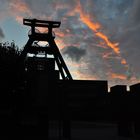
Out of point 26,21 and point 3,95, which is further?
point 26,21

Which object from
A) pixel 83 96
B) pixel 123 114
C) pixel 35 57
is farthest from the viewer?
pixel 35 57

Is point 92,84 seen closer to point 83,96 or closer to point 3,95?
point 83,96

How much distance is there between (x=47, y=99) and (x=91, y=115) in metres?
5.15

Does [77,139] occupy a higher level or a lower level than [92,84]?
lower

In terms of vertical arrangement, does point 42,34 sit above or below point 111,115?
above

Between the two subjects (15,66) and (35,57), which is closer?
(15,66)

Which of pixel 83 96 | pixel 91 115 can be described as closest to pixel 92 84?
pixel 83 96

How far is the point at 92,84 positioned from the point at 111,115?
15.1 ft

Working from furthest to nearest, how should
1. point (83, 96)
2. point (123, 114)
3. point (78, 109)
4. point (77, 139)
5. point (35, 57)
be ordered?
1. point (35, 57)
2. point (77, 139)
3. point (123, 114)
4. point (78, 109)
5. point (83, 96)

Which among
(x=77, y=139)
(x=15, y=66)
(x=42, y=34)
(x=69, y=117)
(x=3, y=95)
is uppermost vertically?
(x=42, y=34)

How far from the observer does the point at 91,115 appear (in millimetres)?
32469

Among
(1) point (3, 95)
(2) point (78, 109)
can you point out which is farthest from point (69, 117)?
(1) point (3, 95)

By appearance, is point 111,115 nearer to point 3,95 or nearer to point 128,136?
point 128,136

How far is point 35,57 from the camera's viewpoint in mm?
42719
